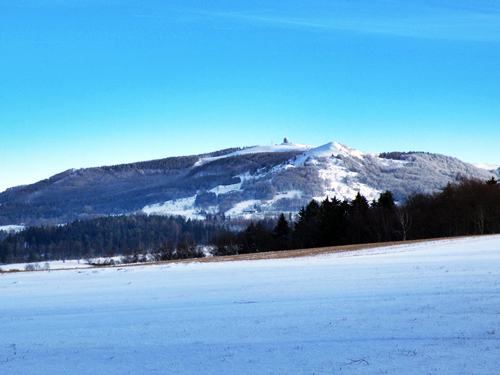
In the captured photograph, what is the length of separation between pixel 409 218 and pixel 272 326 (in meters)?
71.0

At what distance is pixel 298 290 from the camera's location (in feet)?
83.8

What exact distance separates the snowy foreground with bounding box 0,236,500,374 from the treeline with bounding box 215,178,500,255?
53.1 metres

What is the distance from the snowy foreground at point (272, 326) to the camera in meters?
13.6

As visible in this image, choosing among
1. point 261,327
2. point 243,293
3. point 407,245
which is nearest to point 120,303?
point 243,293

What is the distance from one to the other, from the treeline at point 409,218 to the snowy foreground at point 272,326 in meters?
53.1

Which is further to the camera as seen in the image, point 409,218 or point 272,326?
point 409,218

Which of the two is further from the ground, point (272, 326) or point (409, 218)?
point (409, 218)

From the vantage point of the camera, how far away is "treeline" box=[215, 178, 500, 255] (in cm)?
8132

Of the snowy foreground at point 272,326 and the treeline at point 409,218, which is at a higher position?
the treeline at point 409,218

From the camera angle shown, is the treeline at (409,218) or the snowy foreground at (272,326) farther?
the treeline at (409,218)

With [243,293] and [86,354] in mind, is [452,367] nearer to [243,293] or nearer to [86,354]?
[86,354]

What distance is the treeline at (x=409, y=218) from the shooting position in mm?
81319

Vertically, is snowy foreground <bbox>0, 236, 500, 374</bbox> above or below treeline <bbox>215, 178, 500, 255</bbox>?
below

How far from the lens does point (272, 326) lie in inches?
698
